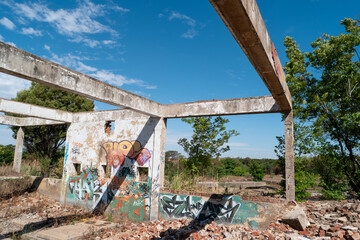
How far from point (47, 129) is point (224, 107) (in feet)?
47.5

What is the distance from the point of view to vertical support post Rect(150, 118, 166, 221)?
317 inches

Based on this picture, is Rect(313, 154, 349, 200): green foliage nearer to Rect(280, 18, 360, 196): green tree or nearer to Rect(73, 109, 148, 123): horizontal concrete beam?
Rect(280, 18, 360, 196): green tree

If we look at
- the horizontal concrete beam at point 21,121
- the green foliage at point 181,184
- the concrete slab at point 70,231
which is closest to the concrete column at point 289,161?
the green foliage at point 181,184

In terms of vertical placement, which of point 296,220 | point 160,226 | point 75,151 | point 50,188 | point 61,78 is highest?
point 61,78

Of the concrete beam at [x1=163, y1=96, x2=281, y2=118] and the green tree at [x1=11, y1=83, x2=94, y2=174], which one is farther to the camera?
the green tree at [x1=11, y1=83, x2=94, y2=174]

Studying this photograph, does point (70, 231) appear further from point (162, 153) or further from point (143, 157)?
point (162, 153)

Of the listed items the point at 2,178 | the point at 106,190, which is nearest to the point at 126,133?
the point at 106,190

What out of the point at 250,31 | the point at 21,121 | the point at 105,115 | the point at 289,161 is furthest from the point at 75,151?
the point at 250,31

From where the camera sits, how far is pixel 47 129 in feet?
56.3

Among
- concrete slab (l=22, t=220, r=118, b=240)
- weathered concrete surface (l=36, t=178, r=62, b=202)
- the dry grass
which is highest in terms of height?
the dry grass

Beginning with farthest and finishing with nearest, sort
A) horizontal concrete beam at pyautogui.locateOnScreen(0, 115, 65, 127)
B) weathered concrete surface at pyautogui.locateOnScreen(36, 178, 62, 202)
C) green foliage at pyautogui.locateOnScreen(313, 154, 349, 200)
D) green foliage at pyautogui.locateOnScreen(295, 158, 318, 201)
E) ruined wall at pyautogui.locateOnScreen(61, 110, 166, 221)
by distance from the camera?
horizontal concrete beam at pyautogui.locateOnScreen(0, 115, 65, 127) → weathered concrete surface at pyautogui.locateOnScreen(36, 178, 62, 202) → green foliage at pyautogui.locateOnScreen(313, 154, 349, 200) → ruined wall at pyautogui.locateOnScreen(61, 110, 166, 221) → green foliage at pyautogui.locateOnScreen(295, 158, 318, 201)

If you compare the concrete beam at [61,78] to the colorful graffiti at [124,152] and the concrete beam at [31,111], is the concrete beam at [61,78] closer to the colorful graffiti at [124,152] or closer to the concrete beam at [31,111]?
the colorful graffiti at [124,152]

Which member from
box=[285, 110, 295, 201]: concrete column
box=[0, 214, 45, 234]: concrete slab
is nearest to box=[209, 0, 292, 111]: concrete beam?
box=[285, 110, 295, 201]: concrete column

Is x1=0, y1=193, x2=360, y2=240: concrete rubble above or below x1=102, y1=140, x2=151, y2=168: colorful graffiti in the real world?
below
